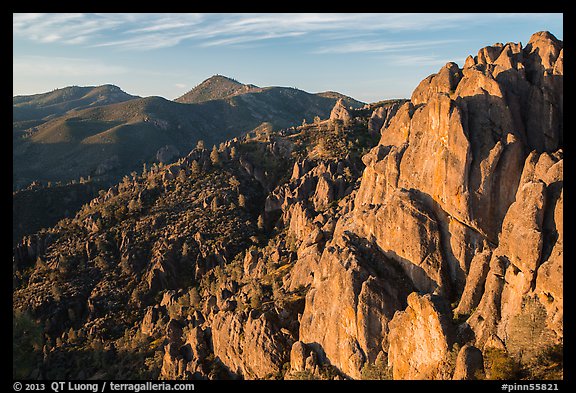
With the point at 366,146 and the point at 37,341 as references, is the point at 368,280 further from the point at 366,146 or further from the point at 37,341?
the point at 366,146

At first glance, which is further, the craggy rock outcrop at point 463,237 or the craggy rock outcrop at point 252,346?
the craggy rock outcrop at point 252,346

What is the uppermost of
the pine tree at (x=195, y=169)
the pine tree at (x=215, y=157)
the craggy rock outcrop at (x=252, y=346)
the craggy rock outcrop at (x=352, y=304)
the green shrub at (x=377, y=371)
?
the pine tree at (x=215, y=157)

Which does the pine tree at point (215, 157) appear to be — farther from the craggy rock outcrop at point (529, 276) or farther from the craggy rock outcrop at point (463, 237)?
the craggy rock outcrop at point (529, 276)

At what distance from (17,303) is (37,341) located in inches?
1593

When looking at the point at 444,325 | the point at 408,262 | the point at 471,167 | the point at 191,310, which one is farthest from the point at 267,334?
Answer: the point at 191,310

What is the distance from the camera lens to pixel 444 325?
133 ft

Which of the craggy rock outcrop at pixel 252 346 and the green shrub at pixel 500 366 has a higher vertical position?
the green shrub at pixel 500 366

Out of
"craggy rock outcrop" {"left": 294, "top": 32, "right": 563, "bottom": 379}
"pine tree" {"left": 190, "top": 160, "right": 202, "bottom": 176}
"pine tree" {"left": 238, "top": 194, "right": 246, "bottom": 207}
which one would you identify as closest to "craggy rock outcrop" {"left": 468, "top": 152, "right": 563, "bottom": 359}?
"craggy rock outcrop" {"left": 294, "top": 32, "right": 563, "bottom": 379}

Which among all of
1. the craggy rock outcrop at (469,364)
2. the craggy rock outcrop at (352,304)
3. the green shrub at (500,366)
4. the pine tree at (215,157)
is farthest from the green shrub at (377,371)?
the pine tree at (215,157)

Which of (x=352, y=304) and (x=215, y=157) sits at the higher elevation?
(x=215, y=157)

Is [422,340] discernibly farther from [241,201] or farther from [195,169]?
[195,169]

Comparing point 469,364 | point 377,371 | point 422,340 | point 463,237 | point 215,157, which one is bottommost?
point 377,371

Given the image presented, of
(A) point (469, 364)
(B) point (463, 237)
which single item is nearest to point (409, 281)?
(B) point (463, 237)

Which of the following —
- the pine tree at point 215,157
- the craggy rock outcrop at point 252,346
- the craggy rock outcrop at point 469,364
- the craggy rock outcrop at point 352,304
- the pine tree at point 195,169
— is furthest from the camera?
the pine tree at point 215,157
